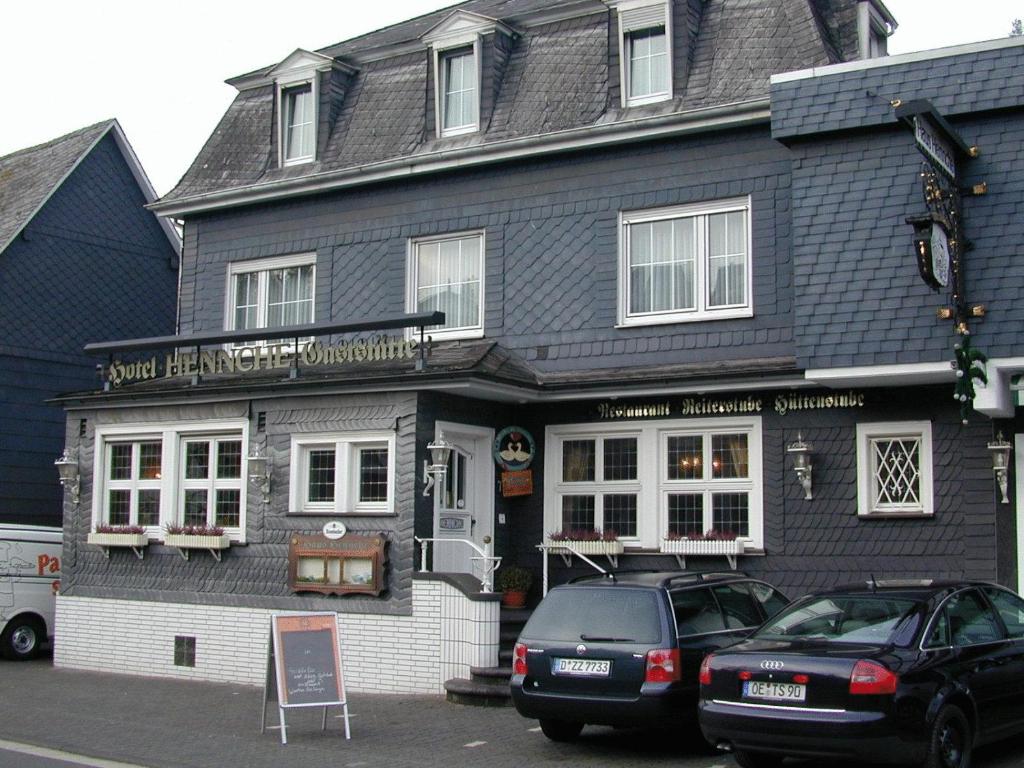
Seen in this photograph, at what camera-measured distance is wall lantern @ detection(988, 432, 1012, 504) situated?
577 inches

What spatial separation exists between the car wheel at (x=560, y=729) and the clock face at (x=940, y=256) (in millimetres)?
5706

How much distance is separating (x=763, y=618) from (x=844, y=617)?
87.7 inches

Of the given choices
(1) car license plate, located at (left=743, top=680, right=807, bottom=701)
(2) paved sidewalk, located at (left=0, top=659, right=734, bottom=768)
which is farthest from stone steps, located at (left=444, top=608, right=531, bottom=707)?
(1) car license plate, located at (left=743, top=680, right=807, bottom=701)

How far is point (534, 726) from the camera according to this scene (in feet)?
43.3

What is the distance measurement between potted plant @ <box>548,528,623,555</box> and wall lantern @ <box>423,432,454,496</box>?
2000 mm

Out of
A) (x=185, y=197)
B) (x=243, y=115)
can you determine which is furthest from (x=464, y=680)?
(x=243, y=115)

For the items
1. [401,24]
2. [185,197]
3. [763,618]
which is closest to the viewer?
[763,618]

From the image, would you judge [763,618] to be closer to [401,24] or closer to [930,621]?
[930,621]

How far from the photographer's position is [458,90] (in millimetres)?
19672

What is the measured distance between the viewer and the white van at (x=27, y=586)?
2053 cm

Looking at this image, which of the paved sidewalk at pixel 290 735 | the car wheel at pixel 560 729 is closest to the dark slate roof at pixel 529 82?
the paved sidewalk at pixel 290 735

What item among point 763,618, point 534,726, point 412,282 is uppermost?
point 412,282

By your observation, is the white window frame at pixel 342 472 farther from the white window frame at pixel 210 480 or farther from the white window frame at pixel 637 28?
the white window frame at pixel 637 28

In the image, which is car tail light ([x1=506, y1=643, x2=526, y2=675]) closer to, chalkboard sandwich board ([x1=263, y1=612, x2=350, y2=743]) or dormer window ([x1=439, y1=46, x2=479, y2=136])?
chalkboard sandwich board ([x1=263, y1=612, x2=350, y2=743])
